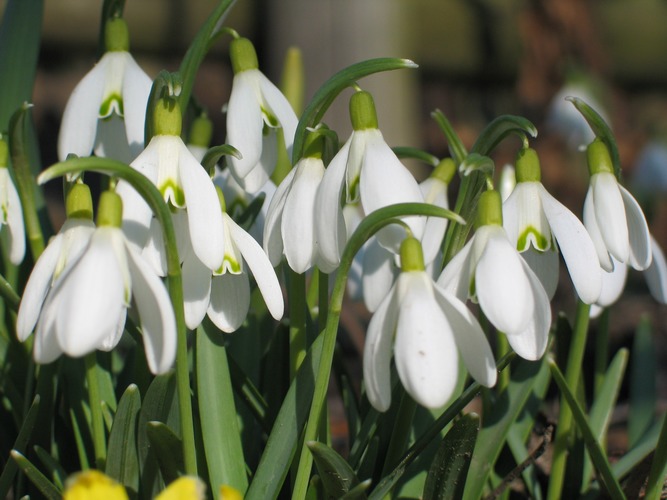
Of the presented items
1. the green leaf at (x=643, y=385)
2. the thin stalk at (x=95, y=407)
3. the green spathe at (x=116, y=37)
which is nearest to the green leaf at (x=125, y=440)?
the thin stalk at (x=95, y=407)

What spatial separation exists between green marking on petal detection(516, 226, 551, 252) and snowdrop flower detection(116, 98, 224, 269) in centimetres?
28

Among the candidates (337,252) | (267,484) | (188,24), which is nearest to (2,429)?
(267,484)

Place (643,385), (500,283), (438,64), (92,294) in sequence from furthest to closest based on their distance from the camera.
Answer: (438,64), (643,385), (500,283), (92,294)

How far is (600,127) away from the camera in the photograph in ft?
2.86

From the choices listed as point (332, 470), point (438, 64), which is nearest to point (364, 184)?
point (332, 470)

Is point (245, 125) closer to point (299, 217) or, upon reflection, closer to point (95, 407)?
point (299, 217)

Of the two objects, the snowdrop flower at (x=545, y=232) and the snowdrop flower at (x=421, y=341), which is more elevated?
the snowdrop flower at (x=545, y=232)

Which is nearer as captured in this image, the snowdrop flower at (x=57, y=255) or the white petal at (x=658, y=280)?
the snowdrop flower at (x=57, y=255)

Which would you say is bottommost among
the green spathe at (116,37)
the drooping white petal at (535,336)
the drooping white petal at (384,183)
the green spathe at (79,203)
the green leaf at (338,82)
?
the drooping white petal at (535,336)

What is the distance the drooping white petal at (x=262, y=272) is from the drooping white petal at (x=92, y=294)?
0.46 feet

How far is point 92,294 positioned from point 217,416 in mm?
277

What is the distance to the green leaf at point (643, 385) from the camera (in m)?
1.25

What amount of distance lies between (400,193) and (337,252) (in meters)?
0.07

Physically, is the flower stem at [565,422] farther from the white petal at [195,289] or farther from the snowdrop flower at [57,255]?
the snowdrop flower at [57,255]
